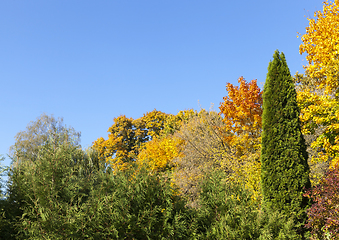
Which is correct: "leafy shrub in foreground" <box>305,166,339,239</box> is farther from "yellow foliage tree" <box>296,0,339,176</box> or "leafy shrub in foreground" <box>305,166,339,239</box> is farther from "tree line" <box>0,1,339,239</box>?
"yellow foliage tree" <box>296,0,339,176</box>

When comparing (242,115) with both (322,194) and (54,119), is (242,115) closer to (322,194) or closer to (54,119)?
(322,194)

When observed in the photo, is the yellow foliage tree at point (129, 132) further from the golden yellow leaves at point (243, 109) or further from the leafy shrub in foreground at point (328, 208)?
the leafy shrub in foreground at point (328, 208)

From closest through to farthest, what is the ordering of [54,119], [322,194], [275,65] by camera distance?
[322,194] → [275,65] → [54,119]

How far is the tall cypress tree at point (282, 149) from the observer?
31.8 feet

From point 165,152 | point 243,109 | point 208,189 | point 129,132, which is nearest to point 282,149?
point 208,189

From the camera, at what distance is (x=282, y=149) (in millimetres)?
10141

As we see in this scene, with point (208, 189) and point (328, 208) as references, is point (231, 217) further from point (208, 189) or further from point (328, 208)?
point (328, 208)

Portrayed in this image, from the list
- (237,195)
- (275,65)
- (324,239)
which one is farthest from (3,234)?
(275,65)

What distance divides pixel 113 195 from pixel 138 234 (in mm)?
1006

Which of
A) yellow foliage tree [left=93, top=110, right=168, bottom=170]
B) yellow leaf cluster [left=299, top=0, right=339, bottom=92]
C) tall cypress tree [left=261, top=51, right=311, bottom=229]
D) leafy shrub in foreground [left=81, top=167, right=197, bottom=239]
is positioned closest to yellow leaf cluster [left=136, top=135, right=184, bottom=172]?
tall cypress tree [left=261, top=51, right=311, bottom=229]

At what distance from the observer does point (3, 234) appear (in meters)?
7.17

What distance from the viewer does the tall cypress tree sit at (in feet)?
31.8

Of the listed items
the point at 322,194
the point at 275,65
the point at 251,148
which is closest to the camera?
the point at 322,194

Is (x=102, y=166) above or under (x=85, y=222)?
above
